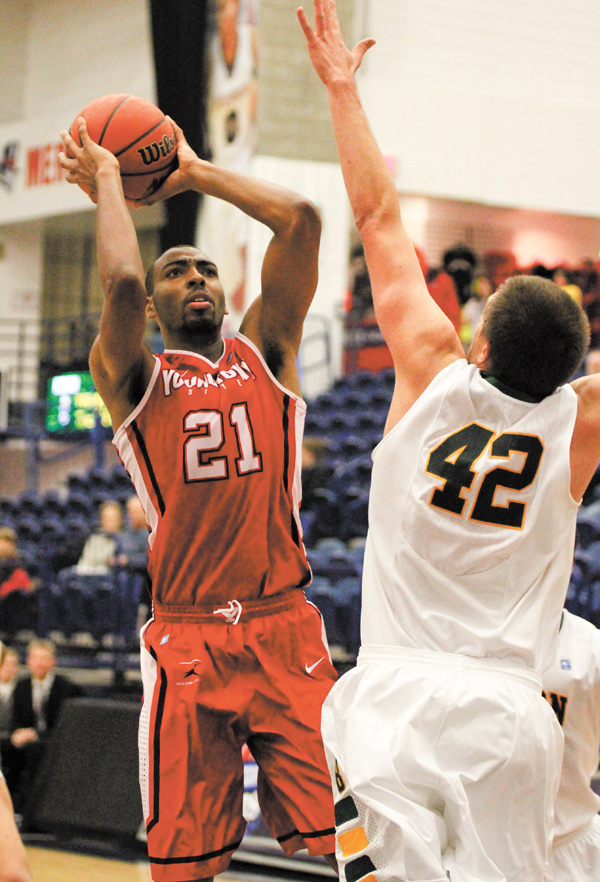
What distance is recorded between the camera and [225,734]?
118 inches

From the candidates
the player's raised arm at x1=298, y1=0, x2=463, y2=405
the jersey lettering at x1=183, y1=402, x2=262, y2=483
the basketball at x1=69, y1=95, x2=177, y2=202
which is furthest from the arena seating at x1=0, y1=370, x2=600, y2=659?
the player's raised arm at x1=298, y1=0, x2=463, y2=405

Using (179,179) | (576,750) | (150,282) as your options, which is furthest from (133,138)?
(576,750)

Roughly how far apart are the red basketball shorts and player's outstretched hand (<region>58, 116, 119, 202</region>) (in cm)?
129

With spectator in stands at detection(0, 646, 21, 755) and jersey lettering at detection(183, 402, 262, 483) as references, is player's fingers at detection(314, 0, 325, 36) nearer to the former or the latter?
jersey lettering at detection(183, 402, 262, 483)

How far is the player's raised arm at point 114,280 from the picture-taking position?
9.91 ft

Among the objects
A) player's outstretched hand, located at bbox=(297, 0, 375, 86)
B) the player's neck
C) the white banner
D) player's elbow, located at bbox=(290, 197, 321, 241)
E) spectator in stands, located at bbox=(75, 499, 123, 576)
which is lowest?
spectator in stands, located at bbox=(75, 499, 123, 576)

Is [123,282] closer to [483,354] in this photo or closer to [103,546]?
[483,354]

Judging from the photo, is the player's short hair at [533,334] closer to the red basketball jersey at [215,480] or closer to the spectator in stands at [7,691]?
the red basketball jersey at [215,480]

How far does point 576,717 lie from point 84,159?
2084 mm

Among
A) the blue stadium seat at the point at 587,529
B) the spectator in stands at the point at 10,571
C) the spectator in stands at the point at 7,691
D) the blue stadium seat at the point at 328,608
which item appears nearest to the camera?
the blue stadium seat at the point at 587,529

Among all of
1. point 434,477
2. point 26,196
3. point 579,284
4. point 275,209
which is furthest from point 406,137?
point 434,477

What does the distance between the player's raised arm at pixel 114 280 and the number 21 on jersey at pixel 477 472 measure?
1.13 m

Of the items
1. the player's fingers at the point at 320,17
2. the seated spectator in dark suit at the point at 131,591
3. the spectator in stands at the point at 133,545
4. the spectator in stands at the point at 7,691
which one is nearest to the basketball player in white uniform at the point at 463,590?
the player's fingers at the point at 320,17

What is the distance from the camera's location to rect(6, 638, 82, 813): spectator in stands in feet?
24.9
